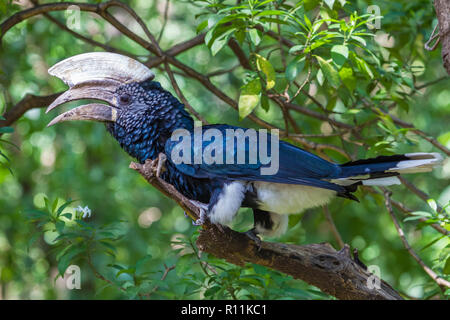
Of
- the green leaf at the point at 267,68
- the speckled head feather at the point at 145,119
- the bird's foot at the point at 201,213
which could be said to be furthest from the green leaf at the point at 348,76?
the bird's foot at the point at 201,213

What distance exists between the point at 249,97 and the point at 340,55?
1.72ft

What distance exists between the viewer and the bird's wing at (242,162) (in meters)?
3.00

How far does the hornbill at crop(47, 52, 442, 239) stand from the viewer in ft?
9.76

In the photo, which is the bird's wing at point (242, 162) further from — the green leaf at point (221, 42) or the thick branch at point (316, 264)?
the green leaf at point (221, 42)

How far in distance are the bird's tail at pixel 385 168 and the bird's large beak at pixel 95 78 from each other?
1318mm

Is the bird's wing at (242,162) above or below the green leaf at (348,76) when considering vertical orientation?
below

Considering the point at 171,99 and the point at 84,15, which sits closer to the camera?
the point at 171,99

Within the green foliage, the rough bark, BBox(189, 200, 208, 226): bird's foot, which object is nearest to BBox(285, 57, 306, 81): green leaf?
the green foliage

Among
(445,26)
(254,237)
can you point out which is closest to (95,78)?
(254,237)

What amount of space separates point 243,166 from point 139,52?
3822 millimetres
